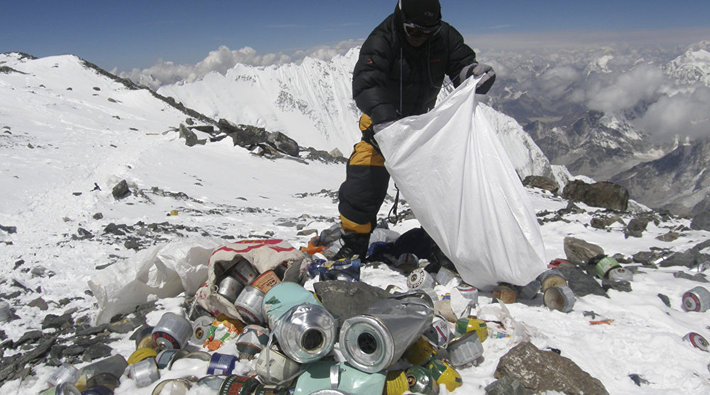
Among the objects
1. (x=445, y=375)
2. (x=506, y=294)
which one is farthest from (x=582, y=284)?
(x=445, y=375)

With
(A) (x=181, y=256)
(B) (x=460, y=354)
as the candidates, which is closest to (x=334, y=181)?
(A) (x=181, y=256)

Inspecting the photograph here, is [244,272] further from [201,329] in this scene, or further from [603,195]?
[603,195]

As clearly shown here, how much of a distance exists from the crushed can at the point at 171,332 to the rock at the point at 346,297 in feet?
2.94

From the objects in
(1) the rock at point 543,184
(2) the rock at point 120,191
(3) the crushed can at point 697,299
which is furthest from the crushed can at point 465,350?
(1) the rock at point 543,184

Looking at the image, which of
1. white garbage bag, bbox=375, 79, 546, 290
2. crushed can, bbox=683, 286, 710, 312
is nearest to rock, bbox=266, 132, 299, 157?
white garbage bag, bbox=375, 79, 546, 290

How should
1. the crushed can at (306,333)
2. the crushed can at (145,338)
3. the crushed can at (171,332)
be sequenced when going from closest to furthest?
1. the crushed can at (306,333)
2. the crushed can at (171,332)
3. the crushed can at (145,338)

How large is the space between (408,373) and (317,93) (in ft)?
670

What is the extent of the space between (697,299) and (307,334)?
3.04 m

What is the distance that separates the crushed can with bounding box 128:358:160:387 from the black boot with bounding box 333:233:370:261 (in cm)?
200

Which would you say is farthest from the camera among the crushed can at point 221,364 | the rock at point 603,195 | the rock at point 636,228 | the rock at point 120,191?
the rock at point 603,195

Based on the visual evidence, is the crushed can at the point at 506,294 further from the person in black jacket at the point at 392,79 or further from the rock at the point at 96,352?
the rock at the point at 96,352

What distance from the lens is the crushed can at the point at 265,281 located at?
2995 millimetres

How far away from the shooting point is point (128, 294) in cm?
338

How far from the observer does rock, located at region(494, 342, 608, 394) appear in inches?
87.6
